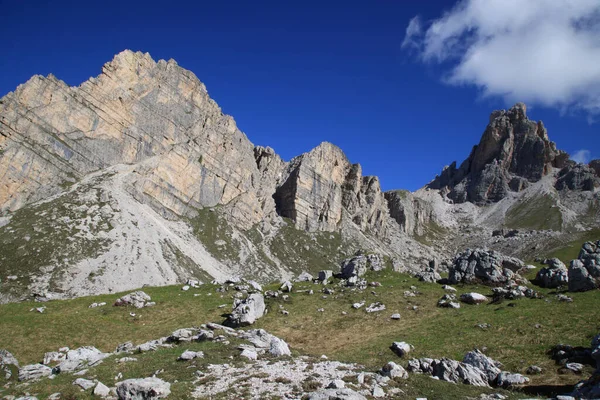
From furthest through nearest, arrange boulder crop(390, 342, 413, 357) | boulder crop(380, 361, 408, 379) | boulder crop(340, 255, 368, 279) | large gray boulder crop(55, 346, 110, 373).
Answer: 1. boulder crop(340, 255, 368, 279)
2. boulder crop(390, 342, 413, 357)
3. large gray boulder crop(55, 346, 110, 373)
4. boulder crop(380, 361, 408, 379)

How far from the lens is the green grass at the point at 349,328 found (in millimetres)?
21125

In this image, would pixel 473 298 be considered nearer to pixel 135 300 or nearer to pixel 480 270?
pixel 480 270

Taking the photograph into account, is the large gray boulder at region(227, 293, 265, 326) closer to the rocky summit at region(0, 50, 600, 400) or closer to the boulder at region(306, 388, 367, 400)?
the rocky summit at region(0, 50, 600, 400)

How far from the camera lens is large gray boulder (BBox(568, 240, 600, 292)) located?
37.4m

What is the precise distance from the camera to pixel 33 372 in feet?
70.0

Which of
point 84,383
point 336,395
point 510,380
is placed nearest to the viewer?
point 336,395

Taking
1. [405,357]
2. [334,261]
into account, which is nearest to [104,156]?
[334,261]

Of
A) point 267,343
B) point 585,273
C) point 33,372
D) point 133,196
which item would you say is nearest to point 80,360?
point 33,372

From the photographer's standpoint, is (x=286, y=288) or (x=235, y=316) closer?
(x=235, y=316)

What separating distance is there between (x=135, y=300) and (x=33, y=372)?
1799 centimetres

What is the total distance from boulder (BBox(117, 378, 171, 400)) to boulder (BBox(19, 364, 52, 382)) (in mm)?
7629

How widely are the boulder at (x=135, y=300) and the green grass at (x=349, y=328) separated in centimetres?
105

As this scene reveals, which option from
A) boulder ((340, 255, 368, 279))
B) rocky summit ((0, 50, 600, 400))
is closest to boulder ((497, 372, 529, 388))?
rocky summit ((0, 50, 600, 400))

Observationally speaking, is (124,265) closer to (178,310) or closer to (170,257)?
(170,257)
